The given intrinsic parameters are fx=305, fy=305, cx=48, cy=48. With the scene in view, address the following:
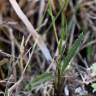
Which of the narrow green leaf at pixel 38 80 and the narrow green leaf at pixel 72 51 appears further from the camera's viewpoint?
the narrow green leaf at pixel 38 80

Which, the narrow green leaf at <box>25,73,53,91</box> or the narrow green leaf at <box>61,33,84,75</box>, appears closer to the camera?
the narrow green leaf at <box>61,33,84,75</box>

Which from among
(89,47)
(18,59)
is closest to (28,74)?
(18,59)

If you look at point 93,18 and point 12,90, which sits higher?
point 93,18

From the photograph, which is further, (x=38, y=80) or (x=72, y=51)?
(x=38, y=80)

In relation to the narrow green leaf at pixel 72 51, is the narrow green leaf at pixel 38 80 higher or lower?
lower

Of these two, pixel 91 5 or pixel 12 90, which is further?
pixel 91 5

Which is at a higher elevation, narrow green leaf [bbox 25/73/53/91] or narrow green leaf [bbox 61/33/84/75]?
narrow green leaf [bbox 61/33/84/75]

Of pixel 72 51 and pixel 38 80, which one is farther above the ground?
pixel 72 51

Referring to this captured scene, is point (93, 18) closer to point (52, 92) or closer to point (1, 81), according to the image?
point (52, 92)
